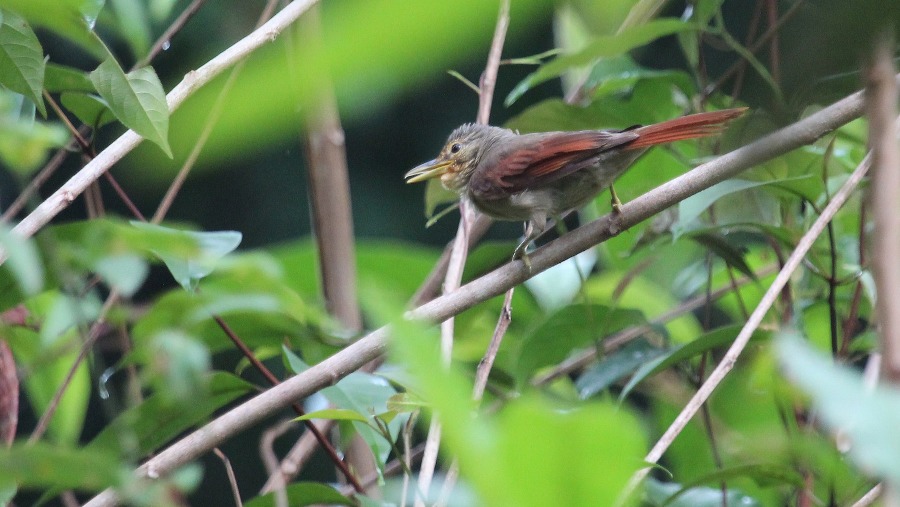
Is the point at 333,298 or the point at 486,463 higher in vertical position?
the point at 486,463

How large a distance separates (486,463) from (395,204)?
16.6 feet

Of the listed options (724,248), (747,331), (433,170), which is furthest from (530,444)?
(433,170)

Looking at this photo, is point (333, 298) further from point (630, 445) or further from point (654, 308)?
point (630, 445)

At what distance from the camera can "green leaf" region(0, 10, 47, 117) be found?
1.26 meters

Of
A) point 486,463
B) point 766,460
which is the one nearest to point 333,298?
point 766,460

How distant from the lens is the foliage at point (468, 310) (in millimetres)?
345

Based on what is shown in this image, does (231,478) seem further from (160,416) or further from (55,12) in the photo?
(55,12)

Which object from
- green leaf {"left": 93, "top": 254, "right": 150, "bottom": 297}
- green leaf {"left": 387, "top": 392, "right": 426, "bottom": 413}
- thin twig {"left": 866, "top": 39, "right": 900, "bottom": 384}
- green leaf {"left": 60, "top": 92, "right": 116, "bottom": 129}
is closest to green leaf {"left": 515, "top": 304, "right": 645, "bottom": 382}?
green leaf {"left": 387, "top": 392, "right": 426, "bottom": 413}

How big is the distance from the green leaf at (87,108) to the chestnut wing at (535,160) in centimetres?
104

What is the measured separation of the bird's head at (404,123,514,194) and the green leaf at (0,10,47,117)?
1418 mm

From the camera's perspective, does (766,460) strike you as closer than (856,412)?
No

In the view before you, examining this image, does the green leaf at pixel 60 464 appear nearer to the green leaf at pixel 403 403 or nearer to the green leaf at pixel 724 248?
the green leaf at pixel 403 403

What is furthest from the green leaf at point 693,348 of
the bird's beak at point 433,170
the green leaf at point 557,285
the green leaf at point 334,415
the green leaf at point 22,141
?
the green leaf at point 22,141

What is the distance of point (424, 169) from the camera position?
9.19ft
